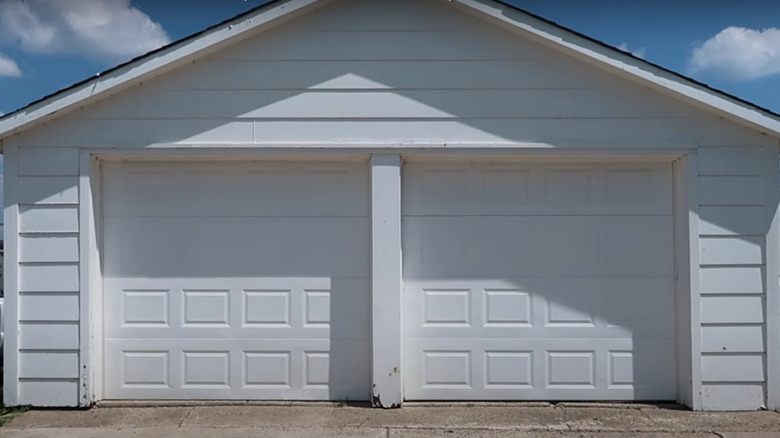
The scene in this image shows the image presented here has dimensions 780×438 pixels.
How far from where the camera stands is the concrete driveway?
462 centimetres

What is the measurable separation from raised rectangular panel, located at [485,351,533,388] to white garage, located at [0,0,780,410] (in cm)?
2

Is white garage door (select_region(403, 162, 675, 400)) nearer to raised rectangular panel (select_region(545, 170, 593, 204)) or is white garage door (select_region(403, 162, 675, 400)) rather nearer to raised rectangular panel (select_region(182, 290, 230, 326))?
raised rectangular panel (select_region(545, 170, 593, 204))

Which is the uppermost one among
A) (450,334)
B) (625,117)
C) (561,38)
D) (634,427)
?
(561,38)

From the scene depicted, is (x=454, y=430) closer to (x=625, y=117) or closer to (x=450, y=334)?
(x=450, y=334)

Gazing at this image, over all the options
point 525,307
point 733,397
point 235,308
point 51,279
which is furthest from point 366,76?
point 733,397

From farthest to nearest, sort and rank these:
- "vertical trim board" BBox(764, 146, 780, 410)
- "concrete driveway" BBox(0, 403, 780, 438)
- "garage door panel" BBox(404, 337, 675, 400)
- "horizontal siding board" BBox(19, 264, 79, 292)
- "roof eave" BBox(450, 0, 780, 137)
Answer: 1. "garage door panel" BBox(404, 337, 675, 400)
2. "horizontal siding board" BBox(19, 264, 79, 292)
3. "vertical trim board" BBox(764, 146, 780, 410)
4. "roof eave" BBox(450, 0, 780, 137)
5. "concrete driveway" BBox(0, 403, 780, 438)

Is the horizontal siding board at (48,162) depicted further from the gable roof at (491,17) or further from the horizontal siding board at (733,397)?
the horizontal siding board at (733,397)

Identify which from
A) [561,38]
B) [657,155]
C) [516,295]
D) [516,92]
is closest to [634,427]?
[516,295]

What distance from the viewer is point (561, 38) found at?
16.5 ft

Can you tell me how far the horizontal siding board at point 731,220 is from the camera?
16.8ft

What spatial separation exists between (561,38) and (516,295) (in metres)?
2.39

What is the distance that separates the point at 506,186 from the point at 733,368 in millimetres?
2629

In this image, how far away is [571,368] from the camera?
5344mm

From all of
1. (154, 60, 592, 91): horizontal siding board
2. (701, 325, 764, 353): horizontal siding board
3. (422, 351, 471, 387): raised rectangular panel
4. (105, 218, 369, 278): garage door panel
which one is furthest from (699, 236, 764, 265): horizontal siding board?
(105, 218, 369, 278): garage door panel
